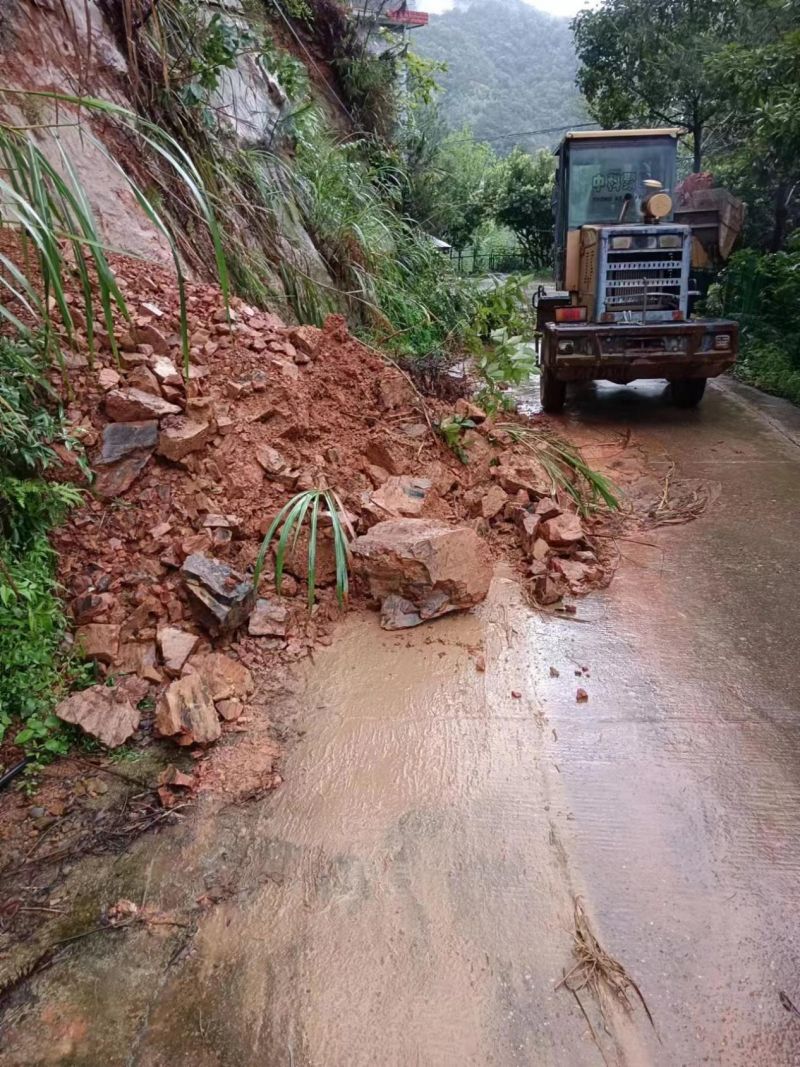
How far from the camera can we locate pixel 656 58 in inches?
457

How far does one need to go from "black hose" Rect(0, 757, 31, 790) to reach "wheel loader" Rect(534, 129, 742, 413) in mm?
4803

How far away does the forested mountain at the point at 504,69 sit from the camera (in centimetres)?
4966

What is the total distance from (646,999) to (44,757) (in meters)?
2.06

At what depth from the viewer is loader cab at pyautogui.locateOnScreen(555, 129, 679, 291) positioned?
6.29 metres

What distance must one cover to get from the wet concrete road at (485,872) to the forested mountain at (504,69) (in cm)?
4535

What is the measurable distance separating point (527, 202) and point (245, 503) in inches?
783

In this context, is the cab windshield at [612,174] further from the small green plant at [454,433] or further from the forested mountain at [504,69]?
the forested mountain at [504,69]

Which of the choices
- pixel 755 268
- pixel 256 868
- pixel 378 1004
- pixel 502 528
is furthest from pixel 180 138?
pixel 755 268

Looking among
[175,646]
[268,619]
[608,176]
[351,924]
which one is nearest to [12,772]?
[175,646]

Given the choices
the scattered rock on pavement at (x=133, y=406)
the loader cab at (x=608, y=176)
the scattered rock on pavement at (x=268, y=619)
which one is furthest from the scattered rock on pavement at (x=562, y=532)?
the loader cab at (x=608, y=176)

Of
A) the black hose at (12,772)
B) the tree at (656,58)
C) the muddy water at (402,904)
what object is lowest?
the muddy water at (402,904)

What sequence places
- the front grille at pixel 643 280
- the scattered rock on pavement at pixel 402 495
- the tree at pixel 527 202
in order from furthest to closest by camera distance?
the tree at pixel 527 202 < the front grille at pixel 643 280 < the scattered rock on pavement at pixel 402 495

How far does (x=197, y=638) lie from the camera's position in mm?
2701

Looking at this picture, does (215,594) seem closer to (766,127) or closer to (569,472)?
(569,472)
